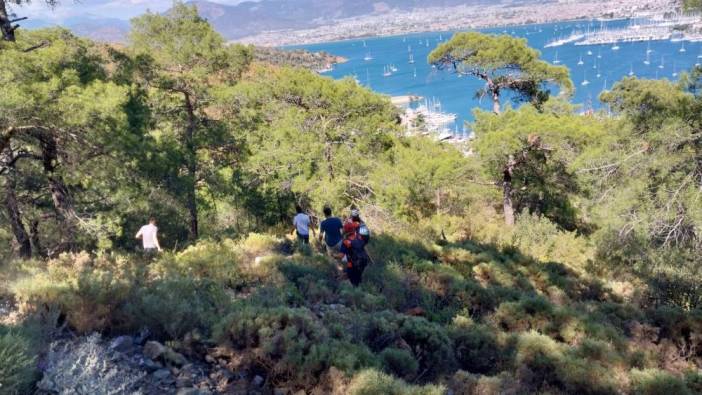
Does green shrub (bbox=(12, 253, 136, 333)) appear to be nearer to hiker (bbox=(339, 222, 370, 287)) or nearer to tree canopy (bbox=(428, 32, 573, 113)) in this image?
hiker (bbox=(339, 222, 370, 287))

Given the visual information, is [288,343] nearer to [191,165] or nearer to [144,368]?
[144,368]

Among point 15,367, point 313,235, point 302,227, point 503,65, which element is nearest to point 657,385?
point 15,367

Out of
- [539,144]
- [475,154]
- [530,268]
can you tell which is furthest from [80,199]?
[539,144]

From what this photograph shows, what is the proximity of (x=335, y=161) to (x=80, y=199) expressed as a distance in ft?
22.1

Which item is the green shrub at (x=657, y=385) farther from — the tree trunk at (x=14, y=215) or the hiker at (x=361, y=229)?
the tree trunk at (x=14, y=215)

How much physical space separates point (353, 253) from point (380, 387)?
135 inches

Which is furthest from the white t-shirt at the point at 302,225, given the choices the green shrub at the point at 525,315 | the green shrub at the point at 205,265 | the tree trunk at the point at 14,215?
the tree trunk at the point at 14,215

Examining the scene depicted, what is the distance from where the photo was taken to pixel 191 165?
1203 centimetres

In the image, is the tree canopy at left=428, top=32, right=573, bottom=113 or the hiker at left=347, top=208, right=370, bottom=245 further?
the tree canopy at left=428, top=32, right=573, bottom=113

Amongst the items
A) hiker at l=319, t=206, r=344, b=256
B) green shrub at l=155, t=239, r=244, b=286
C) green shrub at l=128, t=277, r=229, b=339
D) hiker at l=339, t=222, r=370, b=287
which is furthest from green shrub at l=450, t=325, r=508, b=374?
green shrub at l=155, t=239, r=244, b=286

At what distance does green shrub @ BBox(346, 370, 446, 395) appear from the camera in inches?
142

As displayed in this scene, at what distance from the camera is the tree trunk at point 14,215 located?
8.41m

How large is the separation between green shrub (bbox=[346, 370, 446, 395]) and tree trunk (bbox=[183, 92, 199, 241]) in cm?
856

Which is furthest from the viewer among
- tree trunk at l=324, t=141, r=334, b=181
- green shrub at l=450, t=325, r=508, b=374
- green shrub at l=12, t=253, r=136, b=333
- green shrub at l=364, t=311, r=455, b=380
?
tree trunk at l=324, t=141, r=334, b=181
